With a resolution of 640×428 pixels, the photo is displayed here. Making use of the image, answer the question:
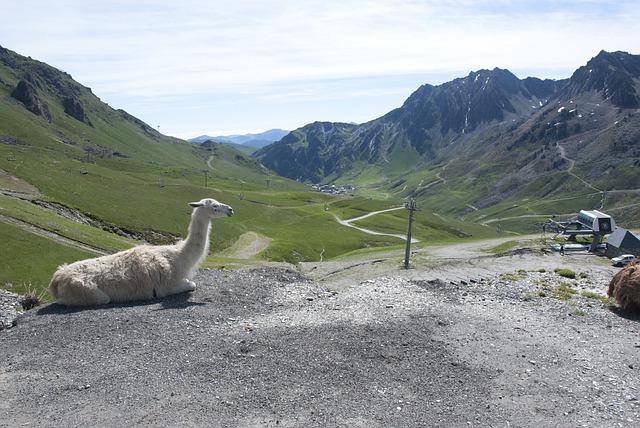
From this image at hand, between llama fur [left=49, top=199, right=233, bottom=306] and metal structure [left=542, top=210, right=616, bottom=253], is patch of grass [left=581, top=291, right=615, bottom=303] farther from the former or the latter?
metal structure [left=542, top=210, right=616, bottom=253]

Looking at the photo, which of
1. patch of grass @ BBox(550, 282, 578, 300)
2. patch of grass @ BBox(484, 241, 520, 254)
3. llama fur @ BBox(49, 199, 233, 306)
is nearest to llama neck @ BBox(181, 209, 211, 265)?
llama fur @ BBox(49, 199, 233, 306)

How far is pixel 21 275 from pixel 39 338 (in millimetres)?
22913

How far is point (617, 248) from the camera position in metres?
51.2

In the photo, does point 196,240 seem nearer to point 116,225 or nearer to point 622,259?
point 622,259

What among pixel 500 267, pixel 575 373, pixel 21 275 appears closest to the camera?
pixel 575 373

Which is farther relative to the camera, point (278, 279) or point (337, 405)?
point (278, 279)

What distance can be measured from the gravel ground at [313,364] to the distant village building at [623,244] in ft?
104

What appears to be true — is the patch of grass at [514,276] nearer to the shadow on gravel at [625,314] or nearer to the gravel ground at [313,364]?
the shadow on gravel at [625,314]

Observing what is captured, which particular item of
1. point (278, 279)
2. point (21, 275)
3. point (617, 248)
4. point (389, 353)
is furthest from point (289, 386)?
point (617, 248)

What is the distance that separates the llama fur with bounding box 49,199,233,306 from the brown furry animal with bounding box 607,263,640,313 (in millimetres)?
23231

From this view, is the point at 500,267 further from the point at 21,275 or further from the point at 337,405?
the point at 21,275

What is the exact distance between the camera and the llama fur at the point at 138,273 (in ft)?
66.6

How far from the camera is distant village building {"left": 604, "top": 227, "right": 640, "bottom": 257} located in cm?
5066

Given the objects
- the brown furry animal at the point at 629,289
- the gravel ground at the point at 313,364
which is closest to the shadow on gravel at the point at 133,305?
the gravel ground at the point at 313,364
